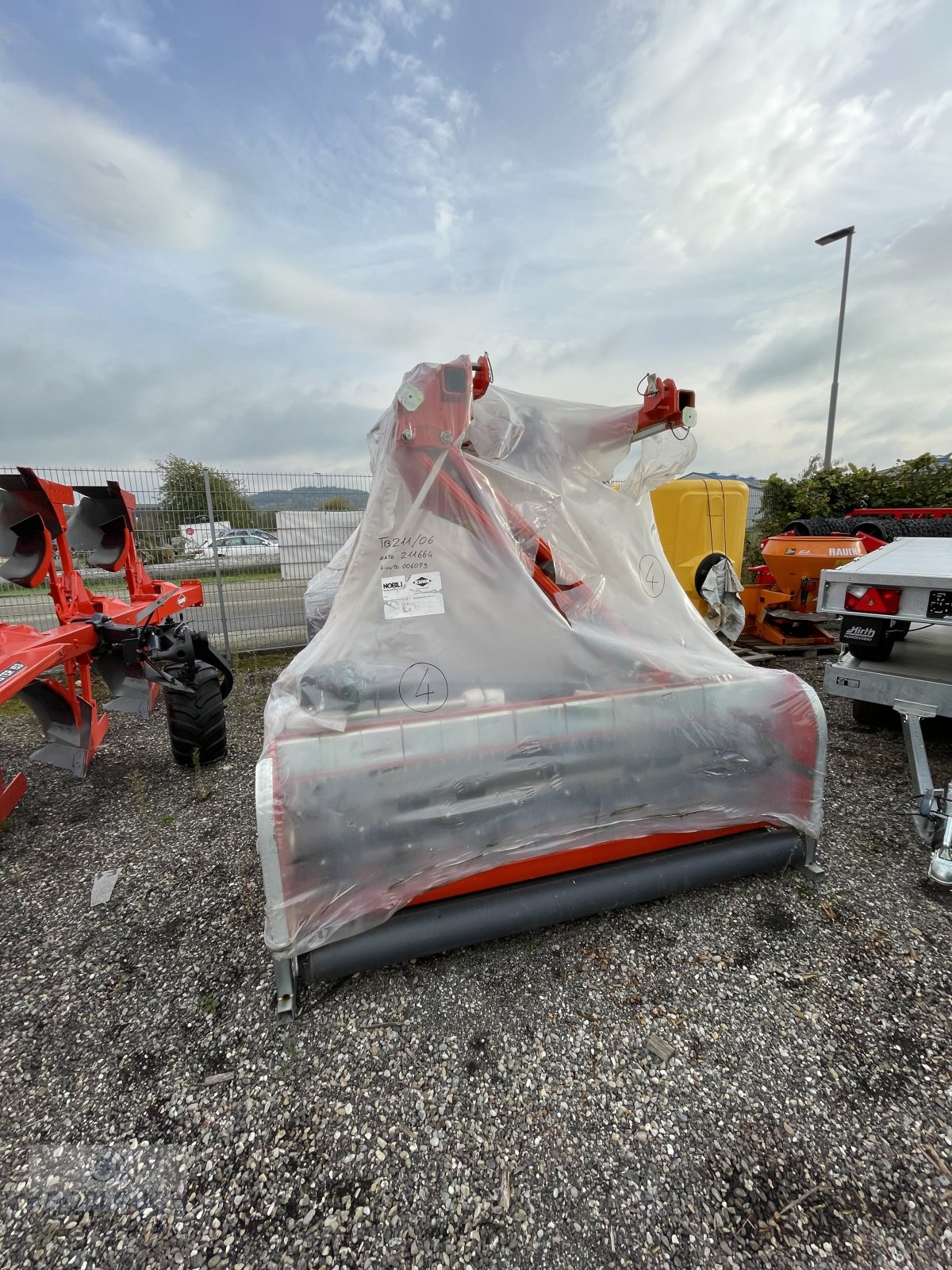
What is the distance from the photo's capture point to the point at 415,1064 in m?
1.77

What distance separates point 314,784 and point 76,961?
1.35 metres

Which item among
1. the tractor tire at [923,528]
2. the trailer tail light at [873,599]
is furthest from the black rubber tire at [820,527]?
the trailer tail light at [873,599]

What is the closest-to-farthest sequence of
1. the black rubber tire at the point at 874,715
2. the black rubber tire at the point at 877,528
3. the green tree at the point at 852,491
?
the black rubber tire at the point at 874,715 < the black rubber tire at the point at 877,528 < the green tree at the point at 852,491

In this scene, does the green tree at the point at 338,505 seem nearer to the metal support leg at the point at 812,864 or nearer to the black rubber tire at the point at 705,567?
the black rubber tire at the point at 705,567

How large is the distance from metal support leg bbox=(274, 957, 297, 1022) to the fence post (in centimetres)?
541

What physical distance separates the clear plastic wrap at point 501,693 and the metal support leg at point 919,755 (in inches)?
26.7

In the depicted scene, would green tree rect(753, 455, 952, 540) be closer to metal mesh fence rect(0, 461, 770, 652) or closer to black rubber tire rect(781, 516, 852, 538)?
black rubber tire rect(781, 516, 852, 538)

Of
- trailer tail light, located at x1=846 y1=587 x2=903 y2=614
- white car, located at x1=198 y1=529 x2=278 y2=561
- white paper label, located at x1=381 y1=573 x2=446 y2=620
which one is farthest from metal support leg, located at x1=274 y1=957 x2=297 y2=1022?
white car, located at x1=198 y1=529 x2=278 y2=561

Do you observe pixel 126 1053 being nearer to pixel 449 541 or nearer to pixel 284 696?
pixel 284 696

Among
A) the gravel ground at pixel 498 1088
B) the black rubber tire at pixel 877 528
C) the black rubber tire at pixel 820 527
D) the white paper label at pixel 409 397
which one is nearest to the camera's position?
the gravel ground at pixel 498 1088

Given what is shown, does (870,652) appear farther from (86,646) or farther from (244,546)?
(244,546)

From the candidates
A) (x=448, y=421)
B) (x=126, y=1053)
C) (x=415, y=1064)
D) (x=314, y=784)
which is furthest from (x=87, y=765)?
(x=448, y=421)

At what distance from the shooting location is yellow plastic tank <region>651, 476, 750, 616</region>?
205 inches

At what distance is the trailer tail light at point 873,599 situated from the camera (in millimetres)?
3145
